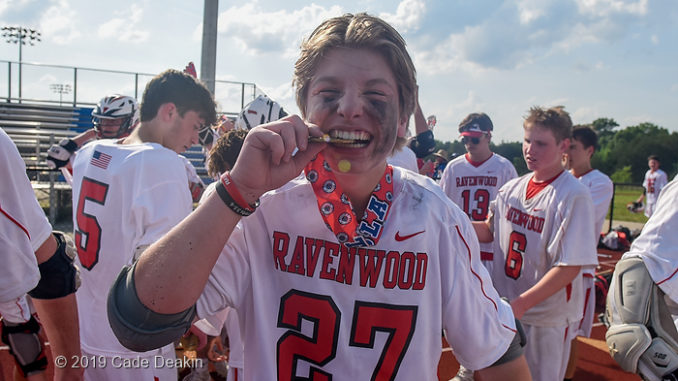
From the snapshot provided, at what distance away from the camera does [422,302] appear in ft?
4.72

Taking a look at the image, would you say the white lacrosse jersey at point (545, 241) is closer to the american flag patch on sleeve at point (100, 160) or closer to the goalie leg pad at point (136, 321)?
the goalie leg pad at point (136, 321)

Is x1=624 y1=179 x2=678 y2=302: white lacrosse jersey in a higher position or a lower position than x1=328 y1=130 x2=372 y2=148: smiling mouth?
lower

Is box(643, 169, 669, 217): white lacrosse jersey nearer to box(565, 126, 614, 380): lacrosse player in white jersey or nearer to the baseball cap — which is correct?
box(565, 126, 614, 380): lacrosse player in white jersey

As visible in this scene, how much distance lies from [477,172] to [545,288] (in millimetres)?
2581

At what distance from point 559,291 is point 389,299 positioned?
250cm

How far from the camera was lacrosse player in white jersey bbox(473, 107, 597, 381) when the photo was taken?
10.5 feet

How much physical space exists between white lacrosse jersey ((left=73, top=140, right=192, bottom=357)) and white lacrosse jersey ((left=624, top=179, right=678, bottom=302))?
2.47m

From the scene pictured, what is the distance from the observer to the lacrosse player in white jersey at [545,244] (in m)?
3.20

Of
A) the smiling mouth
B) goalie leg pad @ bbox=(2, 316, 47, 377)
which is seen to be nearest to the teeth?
the smiling mouth

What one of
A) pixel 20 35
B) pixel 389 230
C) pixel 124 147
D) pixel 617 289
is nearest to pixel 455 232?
pixel 389 230

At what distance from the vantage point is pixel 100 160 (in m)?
2.85

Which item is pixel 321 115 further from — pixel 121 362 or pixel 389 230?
pixel 121 362

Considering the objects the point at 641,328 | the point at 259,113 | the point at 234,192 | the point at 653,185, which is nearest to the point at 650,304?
the point at 641,328

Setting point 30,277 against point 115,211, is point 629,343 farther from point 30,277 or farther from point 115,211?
point 115,211
